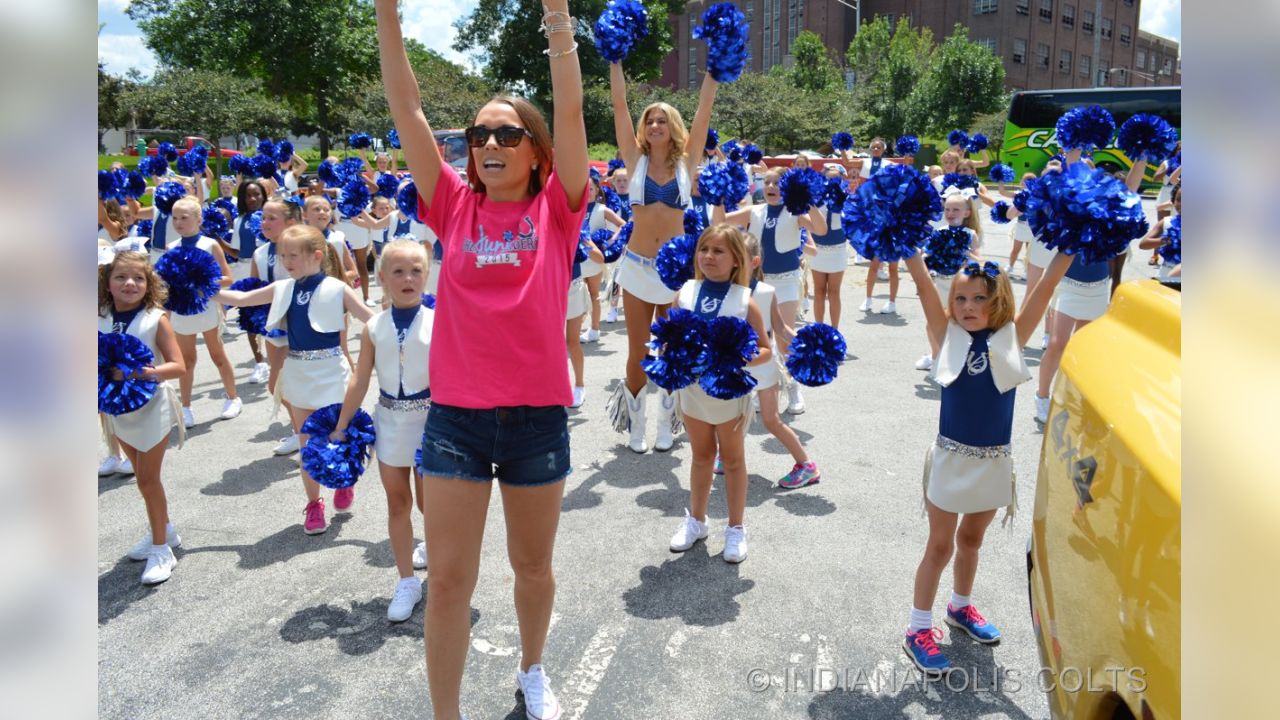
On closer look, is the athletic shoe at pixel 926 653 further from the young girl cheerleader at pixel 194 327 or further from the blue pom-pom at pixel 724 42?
the young girl cheerleader at pixel 194 327

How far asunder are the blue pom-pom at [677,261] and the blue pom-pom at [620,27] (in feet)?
3.78

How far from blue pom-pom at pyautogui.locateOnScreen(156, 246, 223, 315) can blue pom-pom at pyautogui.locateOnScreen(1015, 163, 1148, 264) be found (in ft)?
14.0

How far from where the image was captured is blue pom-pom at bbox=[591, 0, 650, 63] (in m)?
5.07

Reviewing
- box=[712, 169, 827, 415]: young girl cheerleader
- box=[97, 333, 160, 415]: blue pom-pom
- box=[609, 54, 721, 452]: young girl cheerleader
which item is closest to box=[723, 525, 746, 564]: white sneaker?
box=[609, 54, 721, 452]: young girl cheerleader

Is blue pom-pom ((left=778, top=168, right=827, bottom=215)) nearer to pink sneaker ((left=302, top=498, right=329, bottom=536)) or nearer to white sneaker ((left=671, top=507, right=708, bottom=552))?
white sneaker ((left=671, top=507, right=708, bottom=552))

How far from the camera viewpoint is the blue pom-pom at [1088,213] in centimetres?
281

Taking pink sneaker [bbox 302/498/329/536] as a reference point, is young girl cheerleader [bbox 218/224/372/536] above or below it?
above

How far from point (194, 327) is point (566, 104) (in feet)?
18.0

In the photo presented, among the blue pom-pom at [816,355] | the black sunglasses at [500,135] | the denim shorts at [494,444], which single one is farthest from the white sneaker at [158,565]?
the blue pom-pom at [816,355]

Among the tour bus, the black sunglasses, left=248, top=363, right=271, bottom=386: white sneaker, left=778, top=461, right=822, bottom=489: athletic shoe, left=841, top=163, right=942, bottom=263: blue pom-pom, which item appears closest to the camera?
the black sunglasses
